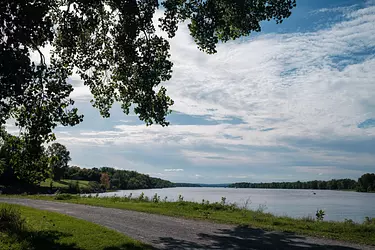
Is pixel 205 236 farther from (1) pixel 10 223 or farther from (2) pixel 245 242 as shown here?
(1) pixel 10 223

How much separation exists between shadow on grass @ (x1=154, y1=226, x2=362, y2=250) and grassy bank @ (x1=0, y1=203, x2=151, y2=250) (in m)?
1.57

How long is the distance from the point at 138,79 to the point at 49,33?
537 cm

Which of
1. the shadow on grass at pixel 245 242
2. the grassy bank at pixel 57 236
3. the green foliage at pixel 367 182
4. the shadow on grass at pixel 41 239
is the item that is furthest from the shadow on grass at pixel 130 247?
the green foliage at pixel 367 182

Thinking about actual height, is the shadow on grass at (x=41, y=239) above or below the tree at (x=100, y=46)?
below

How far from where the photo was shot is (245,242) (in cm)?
1216

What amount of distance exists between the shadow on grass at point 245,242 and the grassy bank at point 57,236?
157 cm

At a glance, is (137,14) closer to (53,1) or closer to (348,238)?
(53,1)

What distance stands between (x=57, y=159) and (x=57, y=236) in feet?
12.9

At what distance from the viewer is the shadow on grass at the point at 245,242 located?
1145cm

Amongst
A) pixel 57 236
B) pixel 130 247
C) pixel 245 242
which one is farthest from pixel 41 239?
pixel 245 242

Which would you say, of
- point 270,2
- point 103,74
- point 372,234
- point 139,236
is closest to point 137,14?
point 103,74

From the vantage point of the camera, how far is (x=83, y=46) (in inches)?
685

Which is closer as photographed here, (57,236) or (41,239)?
(41,239)

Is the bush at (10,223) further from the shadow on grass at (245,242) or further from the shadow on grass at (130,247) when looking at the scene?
the shadow on grass at (245,242)
